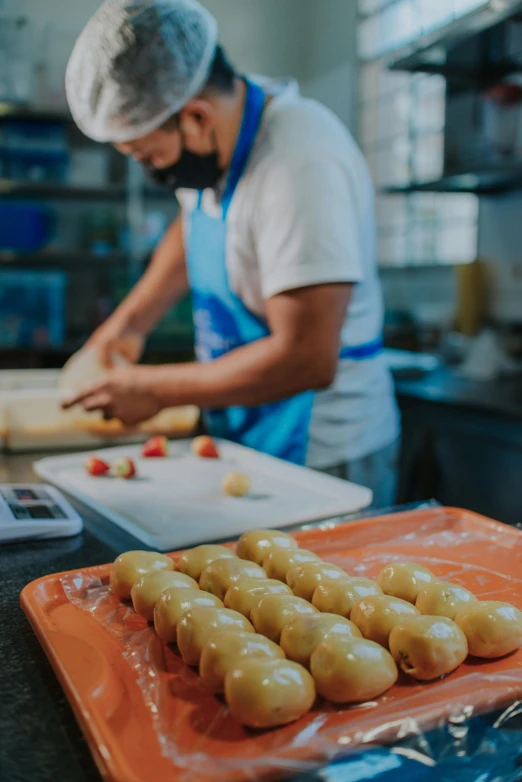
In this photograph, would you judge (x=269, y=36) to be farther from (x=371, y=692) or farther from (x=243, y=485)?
(x=371, y=692)

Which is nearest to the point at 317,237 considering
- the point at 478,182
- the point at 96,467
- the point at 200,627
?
the point at 96,467

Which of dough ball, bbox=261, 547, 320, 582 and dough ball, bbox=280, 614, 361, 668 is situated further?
dough ball, bbox=261, 547, 320, 582

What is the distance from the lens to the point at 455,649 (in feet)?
2.13

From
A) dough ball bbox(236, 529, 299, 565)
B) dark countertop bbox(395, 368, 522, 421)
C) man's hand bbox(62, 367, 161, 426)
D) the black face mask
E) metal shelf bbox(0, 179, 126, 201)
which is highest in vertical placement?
metal shelf bbox(0, 179, 126, 201)

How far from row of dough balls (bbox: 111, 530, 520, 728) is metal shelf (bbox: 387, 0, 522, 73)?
2.10 m

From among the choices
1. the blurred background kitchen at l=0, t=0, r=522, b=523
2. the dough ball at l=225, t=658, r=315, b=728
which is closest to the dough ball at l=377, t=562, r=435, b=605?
the dough ball at l=225, t=658, r=315, b=728

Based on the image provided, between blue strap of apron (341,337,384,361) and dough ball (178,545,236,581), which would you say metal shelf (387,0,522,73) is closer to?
blue strap of apron (341,337,384,361)

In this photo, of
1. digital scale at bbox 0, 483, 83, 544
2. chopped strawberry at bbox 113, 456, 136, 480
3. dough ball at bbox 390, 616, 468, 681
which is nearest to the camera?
dough ball at bbox 390, 616, 468, 681

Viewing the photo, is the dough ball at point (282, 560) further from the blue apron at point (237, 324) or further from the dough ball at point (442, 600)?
the blue apron at point (237, 324)

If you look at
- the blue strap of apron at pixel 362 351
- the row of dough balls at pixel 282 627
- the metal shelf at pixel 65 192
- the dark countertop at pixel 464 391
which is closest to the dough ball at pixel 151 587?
the row of dough balls at pixel 282 627

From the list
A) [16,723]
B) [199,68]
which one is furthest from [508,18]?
[16,723]

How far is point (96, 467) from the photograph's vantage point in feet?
4.68

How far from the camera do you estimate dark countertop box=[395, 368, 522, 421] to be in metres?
2.41

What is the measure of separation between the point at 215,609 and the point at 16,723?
192mm
